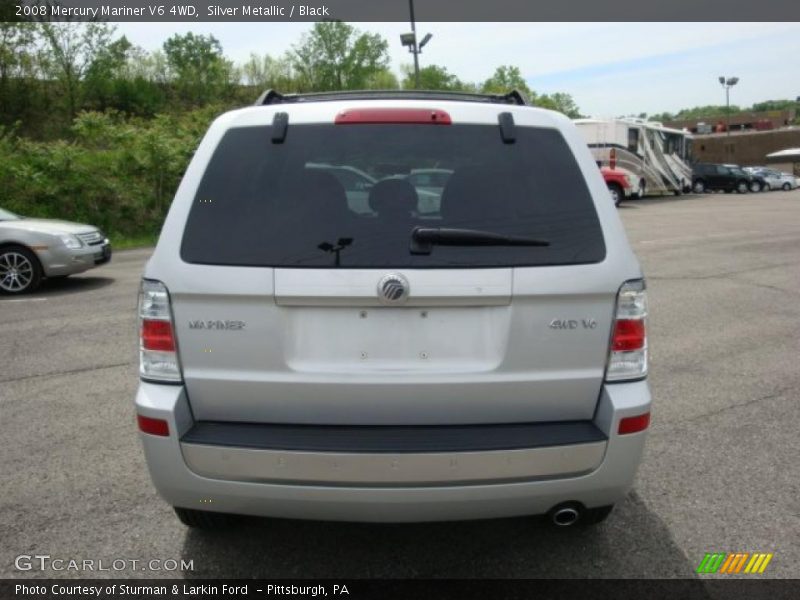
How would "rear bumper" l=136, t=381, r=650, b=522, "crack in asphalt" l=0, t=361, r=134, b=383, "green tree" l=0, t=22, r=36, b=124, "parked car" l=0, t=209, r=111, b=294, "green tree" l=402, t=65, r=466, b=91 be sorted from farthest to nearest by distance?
1. "green tree" l=402, t=65, r=466, b=91
2. "green tree" l=0, t=22, r=36, b=124
3. "parked car" l=0, t=209, r=111, b=294
4. "crack in asphalt" l=0, t=361, r=134, b=383
5. "rear bumper" l=136, t=381, r=650, b=522

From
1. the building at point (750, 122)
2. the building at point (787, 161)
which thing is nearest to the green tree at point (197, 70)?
the building at point (787, 161)

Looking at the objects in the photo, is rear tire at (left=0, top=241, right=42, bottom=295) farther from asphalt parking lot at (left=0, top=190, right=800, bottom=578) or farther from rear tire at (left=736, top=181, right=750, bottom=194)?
rear tire at (left=736, top=181, right=750, bottom=194)

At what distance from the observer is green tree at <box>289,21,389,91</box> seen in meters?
68.7

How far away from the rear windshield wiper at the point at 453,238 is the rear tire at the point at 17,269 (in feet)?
31.4

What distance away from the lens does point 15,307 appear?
9.19 meters

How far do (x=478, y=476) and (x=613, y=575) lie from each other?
0.91 m

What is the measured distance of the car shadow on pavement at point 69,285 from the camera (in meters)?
10.3

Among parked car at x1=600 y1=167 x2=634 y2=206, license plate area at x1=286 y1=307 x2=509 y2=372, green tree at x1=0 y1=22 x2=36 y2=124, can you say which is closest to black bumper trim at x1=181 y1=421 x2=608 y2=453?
license plate area at x1=286 y1=307 x2=509 y2=372

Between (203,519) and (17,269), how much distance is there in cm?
886

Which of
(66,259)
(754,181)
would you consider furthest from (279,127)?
(754,181)

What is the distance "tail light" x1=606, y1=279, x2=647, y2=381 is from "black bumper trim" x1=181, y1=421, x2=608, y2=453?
0.81 ft

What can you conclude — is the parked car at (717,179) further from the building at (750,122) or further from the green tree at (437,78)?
the building at (750,122)

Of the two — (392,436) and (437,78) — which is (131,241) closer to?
(392,436)

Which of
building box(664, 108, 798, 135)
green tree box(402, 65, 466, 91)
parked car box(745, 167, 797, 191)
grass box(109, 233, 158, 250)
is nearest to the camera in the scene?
grass box(109, 233, 158, 250)
